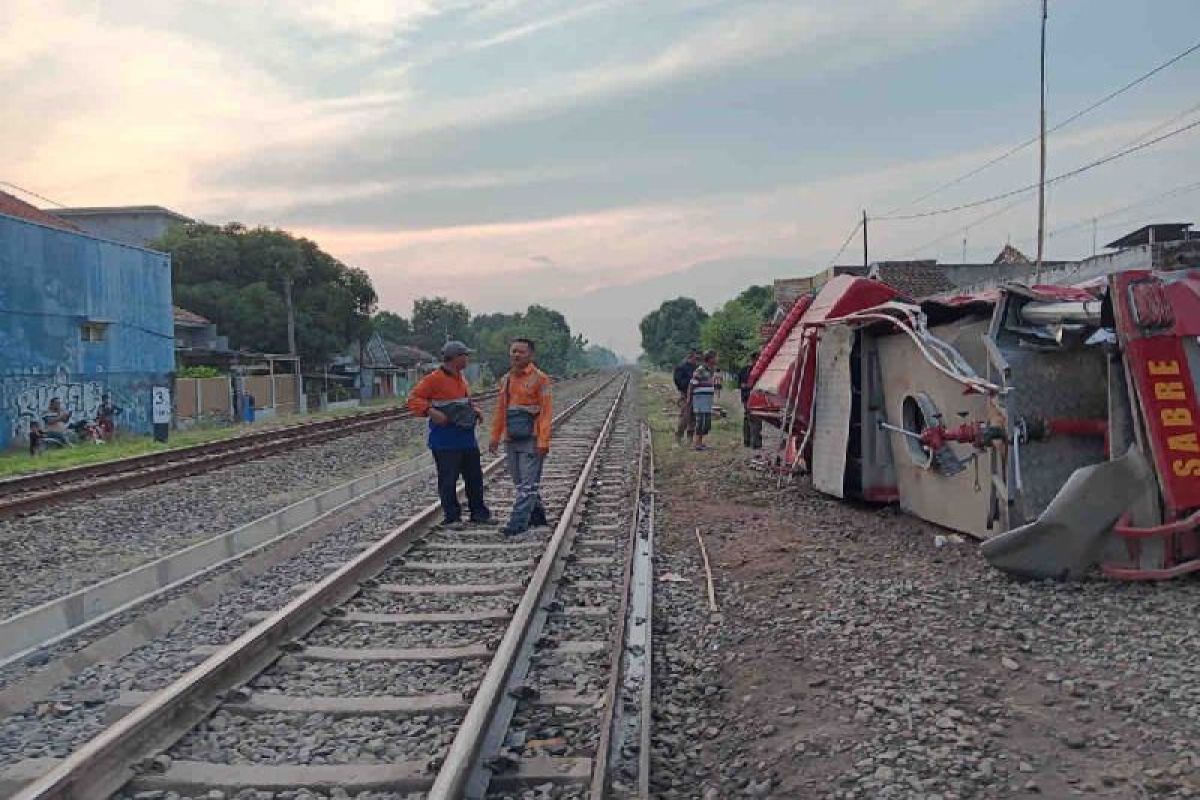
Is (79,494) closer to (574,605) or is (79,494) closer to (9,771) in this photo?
(574,605)

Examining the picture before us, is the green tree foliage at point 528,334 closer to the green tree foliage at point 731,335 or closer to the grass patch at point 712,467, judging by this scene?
the green tree foliage at point 731,335

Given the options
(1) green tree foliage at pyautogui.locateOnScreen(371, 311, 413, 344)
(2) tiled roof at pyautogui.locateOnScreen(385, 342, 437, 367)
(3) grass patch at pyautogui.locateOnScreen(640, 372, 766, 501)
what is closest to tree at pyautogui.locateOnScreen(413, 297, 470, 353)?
(1) green tree foliage at pyautogui.locateOnScreen(371, 311, 413, 344)

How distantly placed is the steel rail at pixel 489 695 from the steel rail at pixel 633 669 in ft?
1.47

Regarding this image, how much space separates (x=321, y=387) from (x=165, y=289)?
2018 centimetres

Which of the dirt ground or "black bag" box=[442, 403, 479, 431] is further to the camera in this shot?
"black bag" box=[442, 403, 479, 431]

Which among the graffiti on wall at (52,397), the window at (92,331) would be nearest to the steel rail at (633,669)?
the graffiti on wall at (52,397)

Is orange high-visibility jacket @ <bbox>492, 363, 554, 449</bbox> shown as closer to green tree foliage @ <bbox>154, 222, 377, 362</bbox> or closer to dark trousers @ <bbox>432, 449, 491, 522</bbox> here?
dark trousers @ <bbox>432, 449, 491, 522</bbox>

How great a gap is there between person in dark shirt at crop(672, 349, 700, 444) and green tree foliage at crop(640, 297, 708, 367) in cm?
8236

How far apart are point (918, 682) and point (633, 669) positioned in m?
1.34

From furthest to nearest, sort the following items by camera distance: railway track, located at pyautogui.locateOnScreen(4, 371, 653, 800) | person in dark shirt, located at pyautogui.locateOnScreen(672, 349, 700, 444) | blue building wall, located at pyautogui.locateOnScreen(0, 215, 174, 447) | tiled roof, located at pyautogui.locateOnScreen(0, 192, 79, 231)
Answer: tiled roof, located at pyautogui.locateOnScreen(0, 192, 79, 231) < blue building wall, located at pyautogui.locateOnScreen(0, 215, 174, 447) < person in dark shirt, located at pyautogui.locateOnScreen(672, 349, 700, 444) < railway track, located at pyautogui.locateOnScreen(4, 371, 653, 800)

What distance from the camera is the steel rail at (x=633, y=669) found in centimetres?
370

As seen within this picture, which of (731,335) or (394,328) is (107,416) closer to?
(731,335)

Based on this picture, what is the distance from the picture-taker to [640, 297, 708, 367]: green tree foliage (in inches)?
4232

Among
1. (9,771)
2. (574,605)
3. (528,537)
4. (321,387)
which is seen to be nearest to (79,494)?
(528,537)
